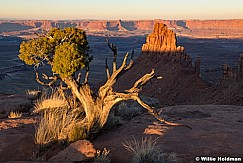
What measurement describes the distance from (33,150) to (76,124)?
53.7 inches

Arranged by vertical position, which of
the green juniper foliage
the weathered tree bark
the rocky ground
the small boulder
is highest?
the green juniper foliage

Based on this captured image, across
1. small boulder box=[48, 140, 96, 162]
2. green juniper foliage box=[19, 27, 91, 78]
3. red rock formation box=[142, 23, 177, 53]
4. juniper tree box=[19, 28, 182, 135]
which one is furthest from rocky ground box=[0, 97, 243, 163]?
red rock formation box=[142, 23, 177, 53]

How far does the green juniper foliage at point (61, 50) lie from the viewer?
8.20m

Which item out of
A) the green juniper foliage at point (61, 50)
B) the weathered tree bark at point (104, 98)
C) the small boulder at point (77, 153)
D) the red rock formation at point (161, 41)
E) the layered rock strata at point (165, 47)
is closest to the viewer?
the small boulder at point (77, 153)

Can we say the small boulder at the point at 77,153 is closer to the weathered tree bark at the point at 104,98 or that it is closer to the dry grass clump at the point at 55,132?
the dry grass clump at the point at 55,132

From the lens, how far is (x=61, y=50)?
8.23 meters

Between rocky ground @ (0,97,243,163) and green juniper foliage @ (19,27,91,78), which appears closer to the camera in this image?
rocky ground @ (0,97,243,163)

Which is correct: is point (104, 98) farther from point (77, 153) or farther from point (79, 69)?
point (77, 153)

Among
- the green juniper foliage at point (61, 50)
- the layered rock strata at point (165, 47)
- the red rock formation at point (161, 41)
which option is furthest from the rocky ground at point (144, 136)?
the red rock formation at point (161, 41)

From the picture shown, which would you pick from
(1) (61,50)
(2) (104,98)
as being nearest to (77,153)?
(2) (104,98)

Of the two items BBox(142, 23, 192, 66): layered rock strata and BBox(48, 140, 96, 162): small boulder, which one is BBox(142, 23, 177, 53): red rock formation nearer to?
BBox(142, 23, 192, 66): layered rock strata

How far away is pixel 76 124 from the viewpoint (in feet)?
27.2

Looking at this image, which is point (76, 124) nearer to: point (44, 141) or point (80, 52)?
point (44, 141)

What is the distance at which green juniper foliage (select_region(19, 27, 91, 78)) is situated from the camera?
8.20m
